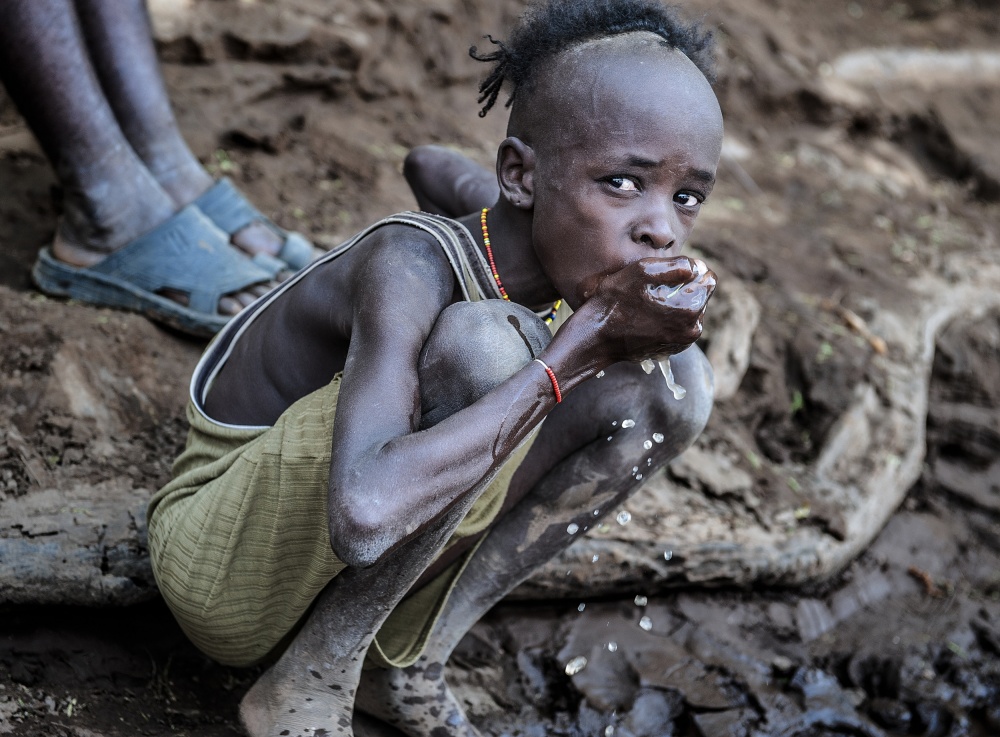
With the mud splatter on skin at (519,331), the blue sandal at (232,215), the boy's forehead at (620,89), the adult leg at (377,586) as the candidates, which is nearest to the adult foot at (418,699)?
the adult leg at (377,586)

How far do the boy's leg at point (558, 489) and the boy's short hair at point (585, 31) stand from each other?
23.2 inches

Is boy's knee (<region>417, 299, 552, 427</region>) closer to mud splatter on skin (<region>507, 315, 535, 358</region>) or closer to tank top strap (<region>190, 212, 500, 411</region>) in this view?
mud splatter on skin (<region>507, 315, 535, 358</region>)

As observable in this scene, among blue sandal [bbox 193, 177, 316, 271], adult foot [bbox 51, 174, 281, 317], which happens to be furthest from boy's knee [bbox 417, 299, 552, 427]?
blue sandal [bbox 193, 177, 316, 271]

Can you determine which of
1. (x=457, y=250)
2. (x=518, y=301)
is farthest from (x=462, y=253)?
(x=518, y=301)

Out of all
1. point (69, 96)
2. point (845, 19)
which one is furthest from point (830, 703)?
point (845, 19)

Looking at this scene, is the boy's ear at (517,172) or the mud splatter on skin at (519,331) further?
the boy's ear at (517,172)

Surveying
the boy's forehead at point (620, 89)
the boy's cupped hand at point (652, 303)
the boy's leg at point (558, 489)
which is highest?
the boy's forehead at point (620, 89)

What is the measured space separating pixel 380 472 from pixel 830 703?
163 centimetres

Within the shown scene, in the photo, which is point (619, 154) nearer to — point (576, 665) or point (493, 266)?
point (493, 266)

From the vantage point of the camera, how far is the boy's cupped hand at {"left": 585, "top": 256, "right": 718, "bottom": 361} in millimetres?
1631

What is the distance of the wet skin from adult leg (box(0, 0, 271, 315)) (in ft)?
2.87

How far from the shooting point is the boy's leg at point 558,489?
6.92 ft

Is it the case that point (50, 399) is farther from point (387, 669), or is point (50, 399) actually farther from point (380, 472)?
point (380, 472)

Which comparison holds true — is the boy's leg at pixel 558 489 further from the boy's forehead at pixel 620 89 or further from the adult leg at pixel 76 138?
the adult leg at pixel 76 138
